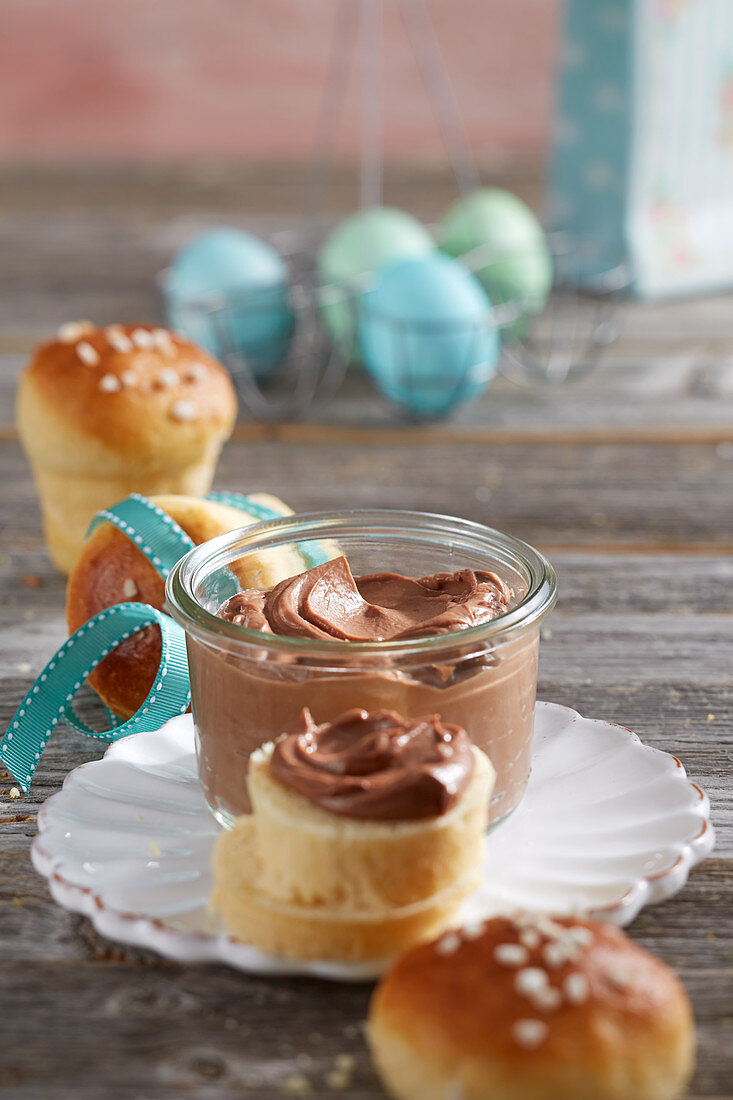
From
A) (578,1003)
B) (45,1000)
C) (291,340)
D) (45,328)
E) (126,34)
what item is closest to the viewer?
(578,1003)

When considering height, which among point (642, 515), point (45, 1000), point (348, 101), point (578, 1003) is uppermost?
point (578, 1003)

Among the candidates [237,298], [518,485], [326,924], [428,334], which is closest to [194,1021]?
[326,924]

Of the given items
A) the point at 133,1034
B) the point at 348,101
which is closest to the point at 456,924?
the point at 133,1034

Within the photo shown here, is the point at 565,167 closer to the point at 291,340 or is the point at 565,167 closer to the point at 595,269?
the point at 595,269

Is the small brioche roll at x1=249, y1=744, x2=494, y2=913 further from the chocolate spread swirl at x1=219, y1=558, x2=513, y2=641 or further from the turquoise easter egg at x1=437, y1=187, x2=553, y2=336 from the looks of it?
the turquoise easter egg at x1=437, y1=187, x2=553, y2=336

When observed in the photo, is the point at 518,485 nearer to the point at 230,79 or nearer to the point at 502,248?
the point at 502,248

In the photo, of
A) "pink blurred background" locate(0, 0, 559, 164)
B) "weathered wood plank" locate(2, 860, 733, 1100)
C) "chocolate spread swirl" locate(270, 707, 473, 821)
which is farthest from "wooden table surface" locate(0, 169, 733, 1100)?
"pink blurred background" locate(0, 0, 559, 164)
